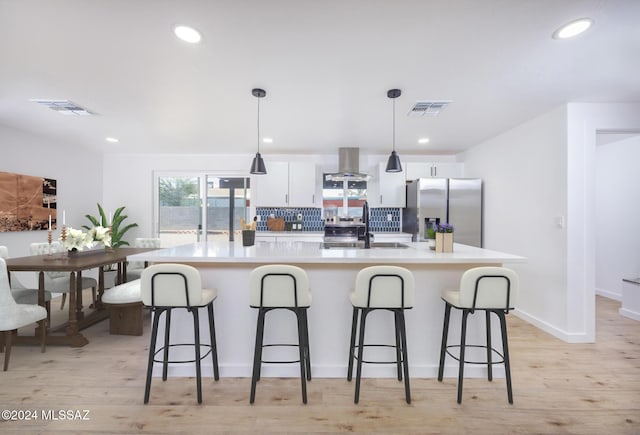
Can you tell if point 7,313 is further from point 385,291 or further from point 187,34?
point 385,291

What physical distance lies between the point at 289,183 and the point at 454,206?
285 cm

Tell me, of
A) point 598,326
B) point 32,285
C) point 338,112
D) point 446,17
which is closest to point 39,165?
point 32,285

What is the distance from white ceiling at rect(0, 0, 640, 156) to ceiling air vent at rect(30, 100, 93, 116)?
4.5 inches

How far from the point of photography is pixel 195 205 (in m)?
5.80

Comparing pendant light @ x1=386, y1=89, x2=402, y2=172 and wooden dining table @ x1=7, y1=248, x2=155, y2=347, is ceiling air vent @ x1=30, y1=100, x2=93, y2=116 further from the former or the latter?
pendant light @ x1=386, y1=89, x2=402, y2=172

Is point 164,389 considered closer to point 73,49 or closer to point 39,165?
point 73,49

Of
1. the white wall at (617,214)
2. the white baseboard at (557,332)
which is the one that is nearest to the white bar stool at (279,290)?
the white baseboard at (557,332)

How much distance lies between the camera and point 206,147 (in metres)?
5.14

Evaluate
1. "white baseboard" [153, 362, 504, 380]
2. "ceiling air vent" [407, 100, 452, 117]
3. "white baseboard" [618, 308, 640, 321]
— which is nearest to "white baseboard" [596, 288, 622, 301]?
"white baseboard" [618, 308, 640, 321]

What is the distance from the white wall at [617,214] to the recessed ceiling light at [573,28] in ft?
13.2

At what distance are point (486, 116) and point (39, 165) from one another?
633 centimetres

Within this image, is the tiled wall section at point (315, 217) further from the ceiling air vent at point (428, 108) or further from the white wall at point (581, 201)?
the white wall at point (581, 201)

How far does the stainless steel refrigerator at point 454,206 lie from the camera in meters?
4.67

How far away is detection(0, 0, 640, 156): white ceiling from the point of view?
1.75 meters
